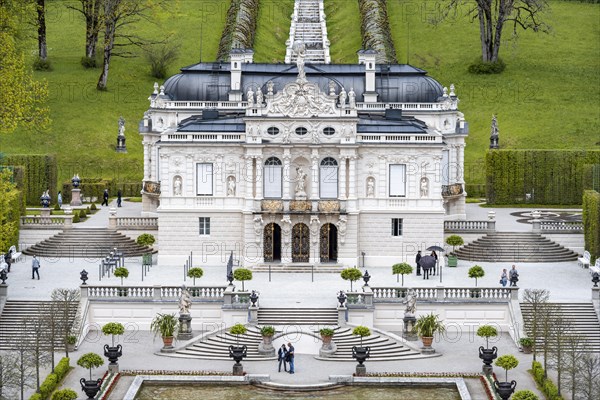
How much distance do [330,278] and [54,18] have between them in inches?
3194

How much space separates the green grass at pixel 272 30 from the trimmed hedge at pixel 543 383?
80229 mm

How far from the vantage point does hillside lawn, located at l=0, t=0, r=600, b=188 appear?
130m

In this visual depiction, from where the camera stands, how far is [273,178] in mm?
94500

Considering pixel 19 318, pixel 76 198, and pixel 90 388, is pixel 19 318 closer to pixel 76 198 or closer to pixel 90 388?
pixel 90 388

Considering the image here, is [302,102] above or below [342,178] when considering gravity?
above

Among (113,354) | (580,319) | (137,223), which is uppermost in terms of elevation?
(137,223)

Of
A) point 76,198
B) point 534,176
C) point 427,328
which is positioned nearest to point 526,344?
point 427,328

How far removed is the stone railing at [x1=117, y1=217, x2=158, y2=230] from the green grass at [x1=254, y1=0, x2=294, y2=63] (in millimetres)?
49235

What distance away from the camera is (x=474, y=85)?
144m

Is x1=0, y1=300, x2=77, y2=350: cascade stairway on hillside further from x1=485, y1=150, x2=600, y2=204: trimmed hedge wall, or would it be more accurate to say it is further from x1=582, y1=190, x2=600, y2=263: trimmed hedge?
x1=485, y1=150, x2=600, y2=204: trimmed hedge wall

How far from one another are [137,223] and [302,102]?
15.5 meters

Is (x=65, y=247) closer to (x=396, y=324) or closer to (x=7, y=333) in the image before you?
(x=7, y=333)

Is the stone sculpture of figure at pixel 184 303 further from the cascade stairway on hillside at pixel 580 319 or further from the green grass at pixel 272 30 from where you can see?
the green grass at pixel 272 30

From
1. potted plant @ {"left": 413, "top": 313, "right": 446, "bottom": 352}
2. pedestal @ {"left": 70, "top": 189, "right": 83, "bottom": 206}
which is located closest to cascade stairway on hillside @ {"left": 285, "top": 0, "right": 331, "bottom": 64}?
pedestal @ {"left": 70, "top": 189, "right": 83, "bottom": 206}
